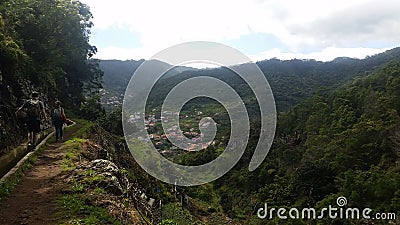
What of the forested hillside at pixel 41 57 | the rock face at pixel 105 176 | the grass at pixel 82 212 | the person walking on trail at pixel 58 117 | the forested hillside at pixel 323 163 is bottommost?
the forested hillside at pixel 323 163

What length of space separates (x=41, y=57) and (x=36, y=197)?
1299cm

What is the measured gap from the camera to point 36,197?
6395 mm

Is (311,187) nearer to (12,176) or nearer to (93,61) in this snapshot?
(93,61)

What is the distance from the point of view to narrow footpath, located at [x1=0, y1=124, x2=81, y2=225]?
5418 millimetres

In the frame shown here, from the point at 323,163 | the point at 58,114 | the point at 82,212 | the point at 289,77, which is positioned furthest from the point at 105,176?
the point at 289,77

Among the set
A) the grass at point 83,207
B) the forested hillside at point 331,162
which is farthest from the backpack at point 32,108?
the forested hillside at point 331,162

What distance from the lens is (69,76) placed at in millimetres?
27391

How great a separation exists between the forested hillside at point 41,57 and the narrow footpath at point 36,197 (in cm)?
104

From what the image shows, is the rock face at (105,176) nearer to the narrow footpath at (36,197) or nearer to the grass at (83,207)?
the grass at (83,207)

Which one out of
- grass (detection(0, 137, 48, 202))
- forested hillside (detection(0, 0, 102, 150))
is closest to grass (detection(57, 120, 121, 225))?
grass (detection(0, 137, 48, 202))

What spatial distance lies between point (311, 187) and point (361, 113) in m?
14.6

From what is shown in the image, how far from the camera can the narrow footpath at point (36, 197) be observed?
17.8ft

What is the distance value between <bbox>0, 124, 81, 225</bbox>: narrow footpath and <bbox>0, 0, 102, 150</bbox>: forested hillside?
1.04m

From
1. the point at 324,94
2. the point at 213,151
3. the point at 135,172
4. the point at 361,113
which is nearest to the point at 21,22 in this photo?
the point at 135,172
